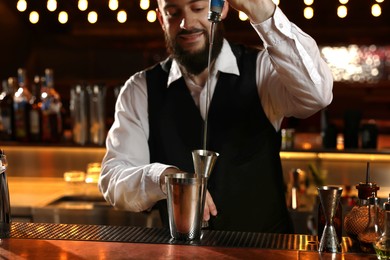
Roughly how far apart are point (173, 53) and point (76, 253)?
36.2 inches

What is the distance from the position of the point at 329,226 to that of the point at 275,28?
584 millimetres

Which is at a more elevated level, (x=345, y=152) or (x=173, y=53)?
(x=173, y=53)

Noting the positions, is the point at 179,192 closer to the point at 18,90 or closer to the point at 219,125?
the point at 219,125

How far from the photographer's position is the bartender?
97.6 inches

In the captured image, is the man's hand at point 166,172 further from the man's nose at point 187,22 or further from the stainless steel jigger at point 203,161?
the man's nose at point 187,22

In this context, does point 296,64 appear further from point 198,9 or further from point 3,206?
point 3,206

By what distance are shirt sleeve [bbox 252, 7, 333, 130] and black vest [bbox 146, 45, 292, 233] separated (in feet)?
0.69

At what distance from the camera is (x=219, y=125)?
8.59 feet

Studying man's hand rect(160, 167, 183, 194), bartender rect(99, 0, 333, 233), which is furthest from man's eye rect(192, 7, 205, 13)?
man's hand rect(160, 167, 183, 194)

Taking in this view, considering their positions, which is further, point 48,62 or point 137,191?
point 48,62

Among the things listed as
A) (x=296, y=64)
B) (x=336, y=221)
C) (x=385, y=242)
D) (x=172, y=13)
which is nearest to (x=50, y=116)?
(x=172, y=13)

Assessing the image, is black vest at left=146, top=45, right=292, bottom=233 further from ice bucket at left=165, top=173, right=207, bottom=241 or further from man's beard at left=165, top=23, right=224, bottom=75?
ice bucket at left=165, top=173, right=207, bottom=241

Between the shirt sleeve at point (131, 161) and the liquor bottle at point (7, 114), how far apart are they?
1.79m

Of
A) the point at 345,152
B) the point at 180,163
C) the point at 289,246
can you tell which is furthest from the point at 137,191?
the point at 345,152
